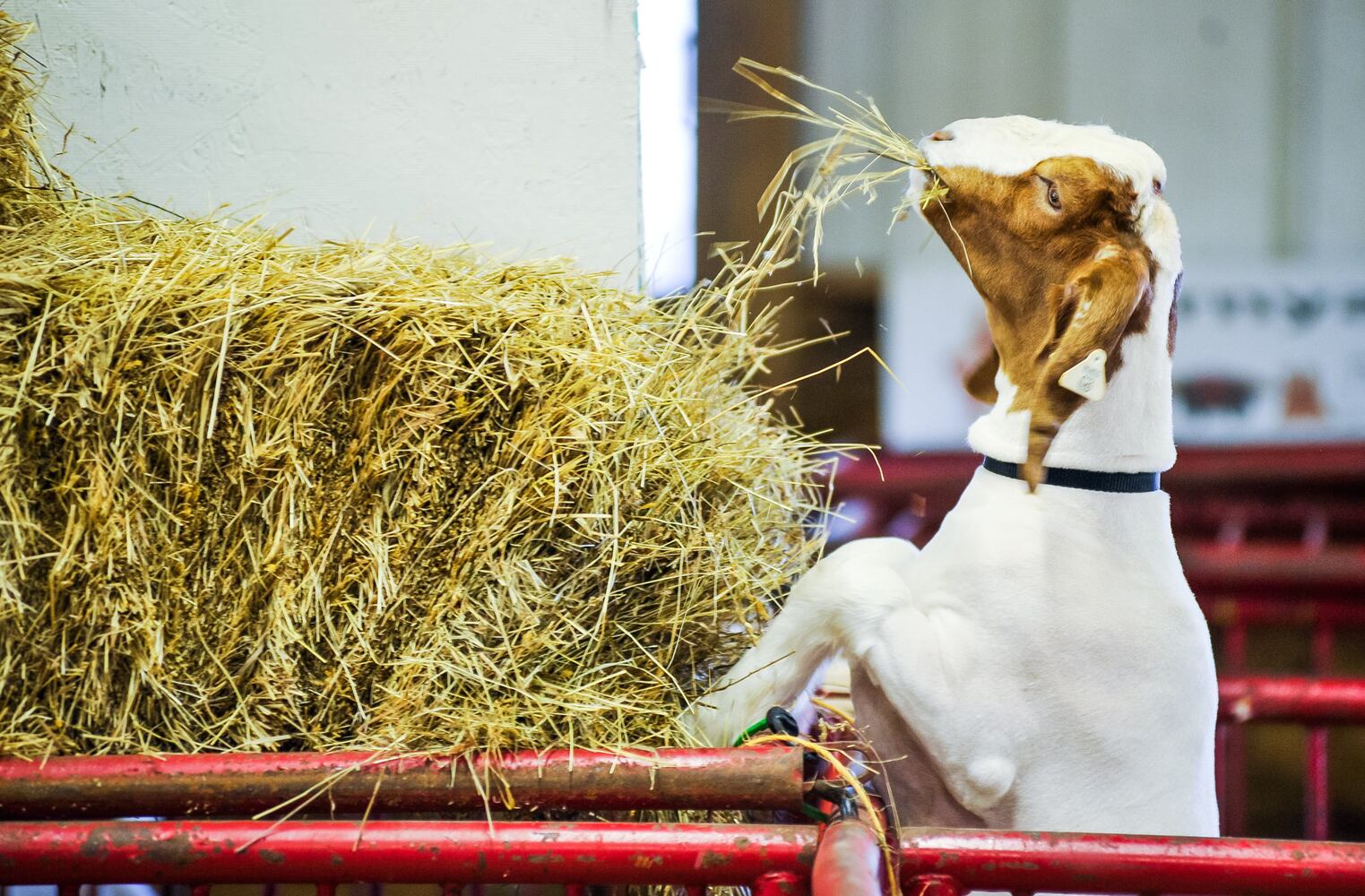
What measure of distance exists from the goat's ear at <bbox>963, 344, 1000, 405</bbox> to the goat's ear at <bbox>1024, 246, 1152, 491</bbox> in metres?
0.25

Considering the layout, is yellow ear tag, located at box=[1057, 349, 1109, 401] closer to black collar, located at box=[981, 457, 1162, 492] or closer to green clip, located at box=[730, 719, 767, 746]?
black collar, located at box=[981, 457, 1162, 492]

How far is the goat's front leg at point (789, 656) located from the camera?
1.19 meters

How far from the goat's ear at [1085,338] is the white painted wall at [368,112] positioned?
66cm

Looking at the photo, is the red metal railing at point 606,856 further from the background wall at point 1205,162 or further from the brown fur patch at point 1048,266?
the background wall at point 1205,162

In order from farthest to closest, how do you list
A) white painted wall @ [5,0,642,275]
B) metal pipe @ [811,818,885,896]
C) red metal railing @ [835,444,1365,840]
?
red metal railing @ [835,444,1365,840] < white painted wall @ [5,0,642,275] < metal pipe @ [811,818,885,896]

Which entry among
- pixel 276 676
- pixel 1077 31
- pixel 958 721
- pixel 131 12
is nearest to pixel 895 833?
pixel 958 721

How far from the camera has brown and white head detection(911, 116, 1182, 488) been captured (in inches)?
43.3

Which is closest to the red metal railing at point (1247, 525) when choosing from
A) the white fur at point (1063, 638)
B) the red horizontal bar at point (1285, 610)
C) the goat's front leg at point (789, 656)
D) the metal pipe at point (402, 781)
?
the red horizontal bar at point (1285, 610)

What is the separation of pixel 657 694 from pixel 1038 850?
443mm

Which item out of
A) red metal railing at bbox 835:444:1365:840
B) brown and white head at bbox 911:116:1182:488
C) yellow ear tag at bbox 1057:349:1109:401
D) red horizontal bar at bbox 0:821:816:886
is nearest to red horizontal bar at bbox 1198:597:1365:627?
red metal railing at bbox 835:444:1365:840

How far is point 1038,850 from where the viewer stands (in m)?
0.89

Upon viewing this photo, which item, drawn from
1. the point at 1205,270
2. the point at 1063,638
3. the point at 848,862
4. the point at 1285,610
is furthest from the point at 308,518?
the point at 1205,270

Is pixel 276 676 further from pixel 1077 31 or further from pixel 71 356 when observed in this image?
pixel 1077 31

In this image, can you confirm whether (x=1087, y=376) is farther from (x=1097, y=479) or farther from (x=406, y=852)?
(x=406, y=852)
